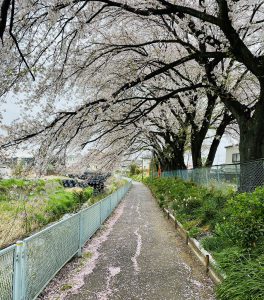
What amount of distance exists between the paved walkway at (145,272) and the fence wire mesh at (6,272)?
1.33 m

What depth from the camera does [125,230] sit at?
36.5 ft

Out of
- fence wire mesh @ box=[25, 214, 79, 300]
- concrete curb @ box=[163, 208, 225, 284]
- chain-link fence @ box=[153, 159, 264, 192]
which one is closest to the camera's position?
fence wire mesh @ box=[25, 214, 79, 300]

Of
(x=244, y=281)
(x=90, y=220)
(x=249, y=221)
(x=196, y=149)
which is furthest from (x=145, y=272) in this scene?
(x=196, y=149)

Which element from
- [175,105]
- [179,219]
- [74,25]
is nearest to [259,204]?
[74,25]

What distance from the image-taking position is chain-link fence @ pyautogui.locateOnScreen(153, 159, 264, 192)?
26.7 ft

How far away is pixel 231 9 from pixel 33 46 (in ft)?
18.1

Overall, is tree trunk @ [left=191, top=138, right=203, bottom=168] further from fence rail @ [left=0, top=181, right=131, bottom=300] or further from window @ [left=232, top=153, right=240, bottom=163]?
window @ [left=232, top=153, right=240, bottom=163]

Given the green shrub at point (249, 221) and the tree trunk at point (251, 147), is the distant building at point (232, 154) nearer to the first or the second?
the tree trunk at point (251, 147)

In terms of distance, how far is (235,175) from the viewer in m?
10.4

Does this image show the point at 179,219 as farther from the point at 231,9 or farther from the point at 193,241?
the point at 231,9

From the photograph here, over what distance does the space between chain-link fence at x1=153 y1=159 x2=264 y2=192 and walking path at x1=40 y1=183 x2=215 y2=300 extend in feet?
7.81

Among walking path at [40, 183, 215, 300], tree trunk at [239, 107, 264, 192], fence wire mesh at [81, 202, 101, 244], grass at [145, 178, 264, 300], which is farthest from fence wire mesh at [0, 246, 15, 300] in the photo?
tree trunk at [239, 107, 264, 192]

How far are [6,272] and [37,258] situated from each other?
3.38 feet

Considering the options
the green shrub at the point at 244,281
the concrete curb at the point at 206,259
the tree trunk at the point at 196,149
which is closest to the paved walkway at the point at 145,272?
the concrete curb at the point at 206,259
